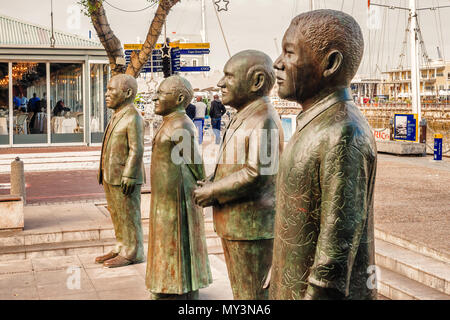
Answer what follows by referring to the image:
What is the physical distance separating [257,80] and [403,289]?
9.56 feet

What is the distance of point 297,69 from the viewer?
232 centimetres

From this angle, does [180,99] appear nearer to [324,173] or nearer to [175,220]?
[175,220]

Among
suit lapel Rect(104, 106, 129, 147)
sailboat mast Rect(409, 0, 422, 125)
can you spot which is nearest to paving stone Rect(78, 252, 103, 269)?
suit lapel Rect(104, 106, 129, 147)

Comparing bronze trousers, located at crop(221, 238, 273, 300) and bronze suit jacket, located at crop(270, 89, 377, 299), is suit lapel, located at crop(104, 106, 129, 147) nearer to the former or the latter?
bronze trousers, located at crop(221, 238, 273, 300)

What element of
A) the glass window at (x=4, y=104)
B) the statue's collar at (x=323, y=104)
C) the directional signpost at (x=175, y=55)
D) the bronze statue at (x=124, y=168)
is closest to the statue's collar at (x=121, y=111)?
the bronze statue at (x=124, y=168)

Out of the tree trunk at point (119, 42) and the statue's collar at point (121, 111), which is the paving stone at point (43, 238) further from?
the tree trunk at point (119, 42)

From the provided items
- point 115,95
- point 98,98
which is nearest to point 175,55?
point 115,95

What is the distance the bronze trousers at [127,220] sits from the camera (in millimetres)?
6289

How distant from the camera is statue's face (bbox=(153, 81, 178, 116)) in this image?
15.8 feet

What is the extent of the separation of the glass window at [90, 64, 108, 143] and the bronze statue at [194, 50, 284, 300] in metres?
17.8

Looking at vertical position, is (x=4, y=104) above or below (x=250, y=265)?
above

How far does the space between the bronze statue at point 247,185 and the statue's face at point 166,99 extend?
4.15 ft
